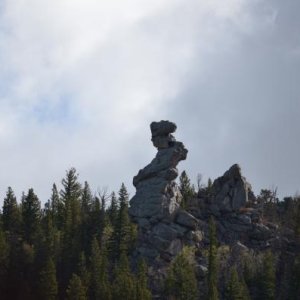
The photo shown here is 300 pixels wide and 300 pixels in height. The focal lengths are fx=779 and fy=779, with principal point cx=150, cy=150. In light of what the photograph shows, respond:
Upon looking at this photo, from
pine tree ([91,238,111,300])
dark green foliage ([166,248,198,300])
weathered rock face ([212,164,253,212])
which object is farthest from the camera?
weathered rock face ([212,164,253,212])

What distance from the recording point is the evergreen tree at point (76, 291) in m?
109

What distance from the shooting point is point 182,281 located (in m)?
113

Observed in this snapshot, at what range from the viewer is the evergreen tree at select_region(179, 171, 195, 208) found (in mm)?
145375

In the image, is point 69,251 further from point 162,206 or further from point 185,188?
point 185,188

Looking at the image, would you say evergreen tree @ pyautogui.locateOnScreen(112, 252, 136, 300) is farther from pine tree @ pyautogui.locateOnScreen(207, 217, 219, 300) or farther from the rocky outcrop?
the rocky outcrop

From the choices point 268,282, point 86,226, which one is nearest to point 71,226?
point 86,226

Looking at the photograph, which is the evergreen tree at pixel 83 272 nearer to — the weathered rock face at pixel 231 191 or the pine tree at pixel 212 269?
the pine tree at pixel 212 269

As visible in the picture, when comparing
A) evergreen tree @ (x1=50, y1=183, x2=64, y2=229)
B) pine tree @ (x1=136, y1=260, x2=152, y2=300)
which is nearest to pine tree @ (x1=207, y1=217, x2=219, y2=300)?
pine tree @ (x1=136, y1=260, x2=152, y2=300)

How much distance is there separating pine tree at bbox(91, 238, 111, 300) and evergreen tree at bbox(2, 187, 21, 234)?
18.5 meters

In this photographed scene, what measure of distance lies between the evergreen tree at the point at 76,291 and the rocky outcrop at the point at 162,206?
793 inches

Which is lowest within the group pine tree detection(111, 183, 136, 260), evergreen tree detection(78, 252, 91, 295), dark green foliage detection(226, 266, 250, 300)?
dark green foliage detection(226, 266, 250, 300)

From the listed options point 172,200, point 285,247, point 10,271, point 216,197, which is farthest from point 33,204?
point 285,247

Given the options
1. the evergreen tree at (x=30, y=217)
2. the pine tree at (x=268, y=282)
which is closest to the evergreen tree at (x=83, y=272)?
the evergreen tree at (x=30, y=217)

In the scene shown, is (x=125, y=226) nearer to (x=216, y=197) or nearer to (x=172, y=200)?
(x=172, y=200)
